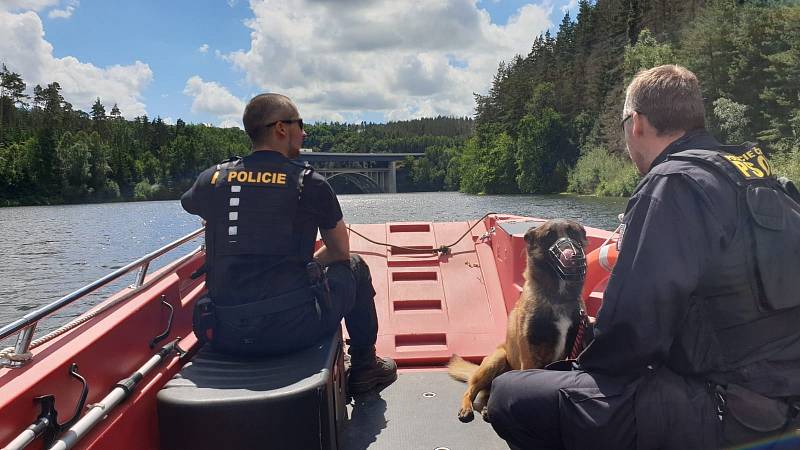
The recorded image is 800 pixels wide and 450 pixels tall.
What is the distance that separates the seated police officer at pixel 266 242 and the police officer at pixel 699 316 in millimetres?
1356

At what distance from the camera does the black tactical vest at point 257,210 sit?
2.63 meters

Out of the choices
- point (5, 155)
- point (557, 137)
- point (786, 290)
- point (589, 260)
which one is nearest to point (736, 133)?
point (557, 137)

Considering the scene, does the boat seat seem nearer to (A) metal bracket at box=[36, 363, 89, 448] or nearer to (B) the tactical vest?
(A) metal bracket at box=[36, 363, 89, 448]

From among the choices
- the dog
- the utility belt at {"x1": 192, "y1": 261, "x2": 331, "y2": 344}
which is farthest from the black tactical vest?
the dog

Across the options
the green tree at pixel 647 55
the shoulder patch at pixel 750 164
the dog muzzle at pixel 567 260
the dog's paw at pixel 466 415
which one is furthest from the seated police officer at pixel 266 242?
the green tree at pixel 647 55

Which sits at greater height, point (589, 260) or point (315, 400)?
point (589, 260)

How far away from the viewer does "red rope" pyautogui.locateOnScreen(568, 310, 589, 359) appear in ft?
9.55

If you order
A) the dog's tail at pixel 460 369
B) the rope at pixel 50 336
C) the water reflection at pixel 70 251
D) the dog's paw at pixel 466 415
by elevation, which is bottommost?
the water reflection at pixel 70 251

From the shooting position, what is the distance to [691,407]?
5.63ft

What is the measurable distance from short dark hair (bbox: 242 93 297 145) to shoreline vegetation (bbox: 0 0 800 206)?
27.9 m

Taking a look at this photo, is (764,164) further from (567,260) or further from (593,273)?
(593,273)

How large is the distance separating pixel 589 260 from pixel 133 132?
319 feet

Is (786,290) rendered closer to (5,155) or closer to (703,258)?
(703,258)

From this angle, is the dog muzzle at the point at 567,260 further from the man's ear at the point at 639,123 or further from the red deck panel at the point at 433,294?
the red deck panel at the point at 433,294
